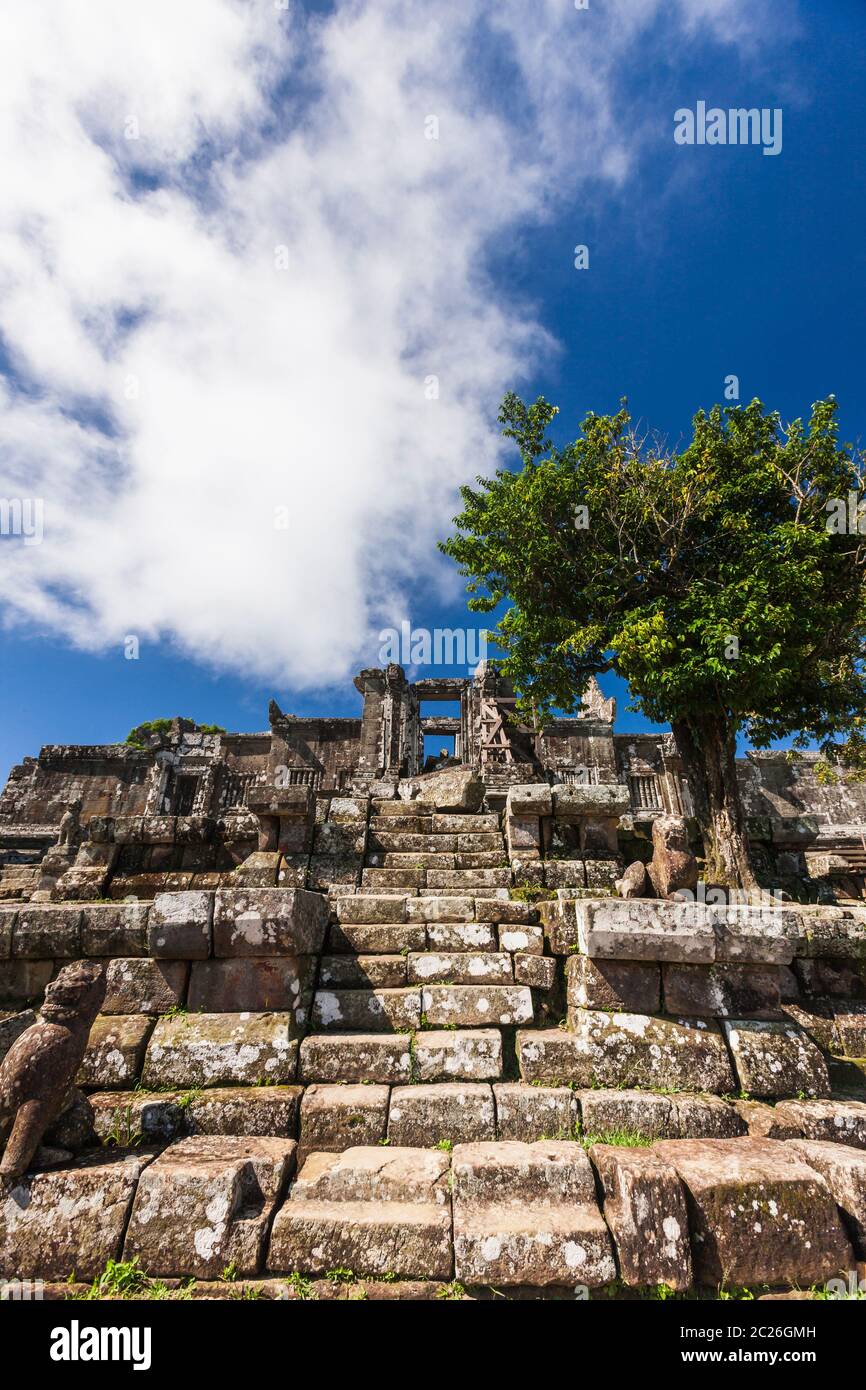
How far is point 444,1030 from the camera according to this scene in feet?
14.3

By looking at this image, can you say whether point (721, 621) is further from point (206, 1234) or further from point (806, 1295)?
point (206, 1234)

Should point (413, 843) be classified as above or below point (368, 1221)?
above

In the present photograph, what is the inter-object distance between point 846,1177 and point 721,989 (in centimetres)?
130

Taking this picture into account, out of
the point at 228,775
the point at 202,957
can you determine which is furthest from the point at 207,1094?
the point at 228,775

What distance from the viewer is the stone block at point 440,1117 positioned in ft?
11.6

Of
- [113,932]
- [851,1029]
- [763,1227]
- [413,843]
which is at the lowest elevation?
[763,1227]

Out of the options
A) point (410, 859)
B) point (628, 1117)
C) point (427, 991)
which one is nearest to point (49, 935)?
point (427, 991)

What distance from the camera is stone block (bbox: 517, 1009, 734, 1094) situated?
154 inches

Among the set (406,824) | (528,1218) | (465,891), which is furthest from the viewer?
Answer: (406,824)

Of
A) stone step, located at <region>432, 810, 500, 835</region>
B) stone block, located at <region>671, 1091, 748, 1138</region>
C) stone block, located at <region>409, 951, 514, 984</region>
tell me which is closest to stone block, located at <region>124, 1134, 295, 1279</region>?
stone block, located at <region>409, 951, 514, 984</region>

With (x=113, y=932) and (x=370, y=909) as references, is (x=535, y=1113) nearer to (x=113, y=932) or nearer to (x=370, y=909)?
(x=370, y=909)

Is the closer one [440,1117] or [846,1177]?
[846,1177]

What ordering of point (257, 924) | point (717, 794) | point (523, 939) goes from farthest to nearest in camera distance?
point (717, 794) < point (523, 939) < point (257, 924)

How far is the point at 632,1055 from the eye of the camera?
3.99 metres
